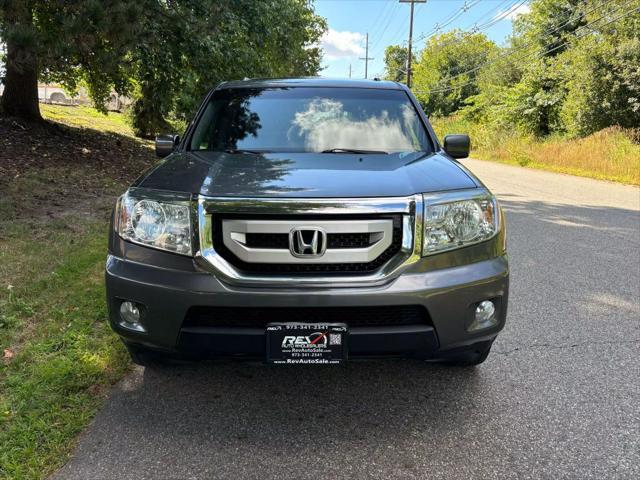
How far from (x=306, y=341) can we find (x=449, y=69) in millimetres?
68723

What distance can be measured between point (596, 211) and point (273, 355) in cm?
848

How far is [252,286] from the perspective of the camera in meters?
2.31

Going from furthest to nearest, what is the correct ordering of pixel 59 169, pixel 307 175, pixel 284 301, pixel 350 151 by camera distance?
pixel 59 169
pixel 350 151
pixel 307 175
pixel 284 301

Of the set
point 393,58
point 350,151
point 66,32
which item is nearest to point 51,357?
point 350,151

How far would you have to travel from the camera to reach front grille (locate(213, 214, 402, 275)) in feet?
7.76

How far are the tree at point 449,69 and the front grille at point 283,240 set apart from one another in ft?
198

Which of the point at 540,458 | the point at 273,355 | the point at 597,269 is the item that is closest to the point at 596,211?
the point at 597,269

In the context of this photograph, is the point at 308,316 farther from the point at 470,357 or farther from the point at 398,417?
the point at 470,357

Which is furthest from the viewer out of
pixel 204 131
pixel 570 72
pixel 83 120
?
pixel 570 72

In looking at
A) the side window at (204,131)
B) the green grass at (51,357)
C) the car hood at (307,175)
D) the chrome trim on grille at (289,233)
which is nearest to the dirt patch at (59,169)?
the green grass at (51,357)

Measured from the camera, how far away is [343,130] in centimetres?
362

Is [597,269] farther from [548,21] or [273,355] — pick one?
[548,21]

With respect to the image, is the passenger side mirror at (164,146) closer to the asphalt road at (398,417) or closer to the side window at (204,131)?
the side window at (204,131)

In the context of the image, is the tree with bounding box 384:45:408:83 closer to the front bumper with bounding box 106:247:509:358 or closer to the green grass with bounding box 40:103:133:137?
the green grass with bounding box 40:103:133:137
